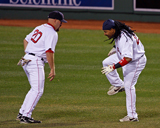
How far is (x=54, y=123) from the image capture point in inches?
228

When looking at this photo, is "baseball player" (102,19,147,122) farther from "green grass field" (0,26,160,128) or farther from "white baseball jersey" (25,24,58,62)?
"white baseball jersey" (25,24,58,62)

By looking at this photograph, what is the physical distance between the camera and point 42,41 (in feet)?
18.6

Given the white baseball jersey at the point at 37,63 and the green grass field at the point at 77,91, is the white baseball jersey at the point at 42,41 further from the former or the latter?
the green grass field at the point at 77,91

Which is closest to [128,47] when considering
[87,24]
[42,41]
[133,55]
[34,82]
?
[133,55]

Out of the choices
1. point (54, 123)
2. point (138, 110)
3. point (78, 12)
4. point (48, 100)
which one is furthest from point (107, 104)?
point (78, 12)

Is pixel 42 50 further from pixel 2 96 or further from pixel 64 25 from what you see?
pixel 64 25

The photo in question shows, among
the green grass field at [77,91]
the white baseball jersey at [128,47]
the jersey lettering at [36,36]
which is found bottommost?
the green grass field at [77,91]

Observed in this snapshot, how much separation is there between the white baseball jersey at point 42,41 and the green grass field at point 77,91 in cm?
124

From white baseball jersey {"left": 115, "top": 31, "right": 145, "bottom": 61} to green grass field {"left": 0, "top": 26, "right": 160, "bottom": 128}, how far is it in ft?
3.74

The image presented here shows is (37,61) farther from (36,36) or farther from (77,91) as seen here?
(77,91)

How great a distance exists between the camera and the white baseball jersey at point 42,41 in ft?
18.4

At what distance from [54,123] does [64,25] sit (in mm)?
13171

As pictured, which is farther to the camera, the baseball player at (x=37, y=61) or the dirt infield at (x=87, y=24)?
the dirt infield at (x=87, y=24)

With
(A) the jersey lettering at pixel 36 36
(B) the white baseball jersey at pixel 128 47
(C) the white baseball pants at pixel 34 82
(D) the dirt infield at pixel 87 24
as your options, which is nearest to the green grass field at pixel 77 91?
(C) the white baseball pants at pixel 34 82
